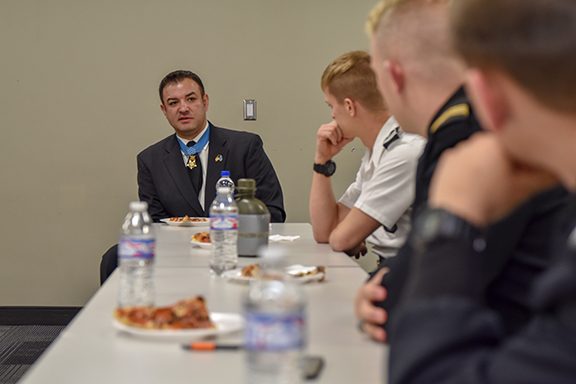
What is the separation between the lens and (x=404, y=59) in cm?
185

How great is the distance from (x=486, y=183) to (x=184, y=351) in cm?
72

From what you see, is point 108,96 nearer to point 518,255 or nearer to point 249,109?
point 249,109

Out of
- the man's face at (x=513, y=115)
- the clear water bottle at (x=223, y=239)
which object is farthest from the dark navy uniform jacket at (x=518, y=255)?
the clear water bottle at (x=223, y=239)

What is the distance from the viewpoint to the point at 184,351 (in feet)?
4.93

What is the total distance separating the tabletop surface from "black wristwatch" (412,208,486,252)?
1.28 feet

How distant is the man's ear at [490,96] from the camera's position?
3.06ft

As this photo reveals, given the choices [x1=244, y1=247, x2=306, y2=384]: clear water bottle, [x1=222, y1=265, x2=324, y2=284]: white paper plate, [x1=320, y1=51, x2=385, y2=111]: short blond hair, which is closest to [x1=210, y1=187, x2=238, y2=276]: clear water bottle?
[x1=222, y1=265, x2=324, y2=284]: white paper plate

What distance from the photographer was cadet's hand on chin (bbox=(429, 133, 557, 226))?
1060 millimetres

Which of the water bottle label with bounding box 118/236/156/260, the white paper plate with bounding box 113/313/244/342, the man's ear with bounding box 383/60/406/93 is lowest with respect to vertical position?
the white paper plate with bounding box 113/313/244/342

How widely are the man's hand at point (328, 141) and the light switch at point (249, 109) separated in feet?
6.50

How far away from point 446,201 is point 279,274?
402mm

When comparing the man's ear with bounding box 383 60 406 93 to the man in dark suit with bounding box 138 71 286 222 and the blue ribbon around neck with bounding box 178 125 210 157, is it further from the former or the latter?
the blue ribbon around neck with bounding box 178 125 210 157

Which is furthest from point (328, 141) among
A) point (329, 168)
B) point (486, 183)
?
point (486, 183)

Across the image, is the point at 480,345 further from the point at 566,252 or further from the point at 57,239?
the point at 57,239
